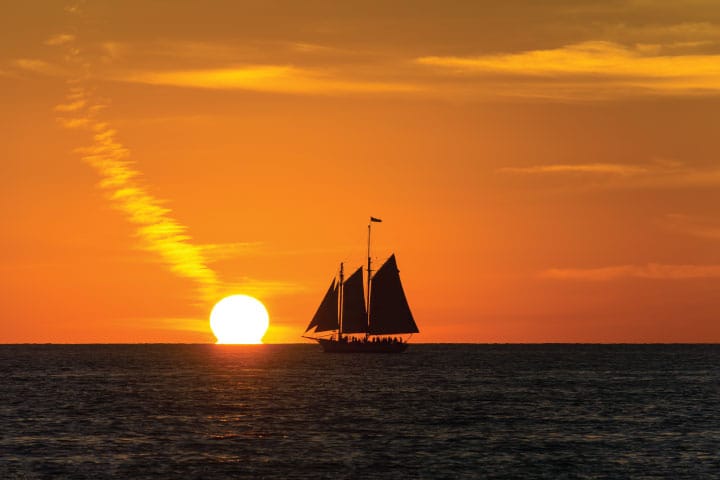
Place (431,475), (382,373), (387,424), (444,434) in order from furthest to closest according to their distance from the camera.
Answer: (382,373), (387,424), (444,434), (431,475)

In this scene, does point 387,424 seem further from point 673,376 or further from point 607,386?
point 673,376

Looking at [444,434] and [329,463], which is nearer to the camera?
[329,463]

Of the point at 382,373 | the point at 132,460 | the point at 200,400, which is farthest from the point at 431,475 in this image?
the point at 382,373

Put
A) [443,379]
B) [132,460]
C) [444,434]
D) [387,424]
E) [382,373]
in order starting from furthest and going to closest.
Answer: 1. [382,373]
2. [443,379]
3. [387,424]
4. [444,434]
5. [132,460]

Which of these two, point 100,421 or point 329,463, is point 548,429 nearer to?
point 329,463

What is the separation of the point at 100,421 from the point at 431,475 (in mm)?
36929

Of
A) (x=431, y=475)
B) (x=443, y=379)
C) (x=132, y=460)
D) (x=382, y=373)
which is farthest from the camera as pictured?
(x=382, y=373)

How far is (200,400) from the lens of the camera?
111312 mm

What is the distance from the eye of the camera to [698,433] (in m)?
80.2

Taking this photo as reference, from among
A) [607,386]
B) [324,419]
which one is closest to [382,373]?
[607,386]

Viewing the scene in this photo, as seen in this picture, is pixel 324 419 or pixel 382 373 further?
pixel 382 373

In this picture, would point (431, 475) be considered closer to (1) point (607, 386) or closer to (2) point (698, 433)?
(2) point (698, 433)

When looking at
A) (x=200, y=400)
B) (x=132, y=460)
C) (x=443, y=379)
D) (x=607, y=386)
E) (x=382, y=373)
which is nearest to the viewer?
(x=132, y=460)

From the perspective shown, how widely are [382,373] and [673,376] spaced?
4589cm
